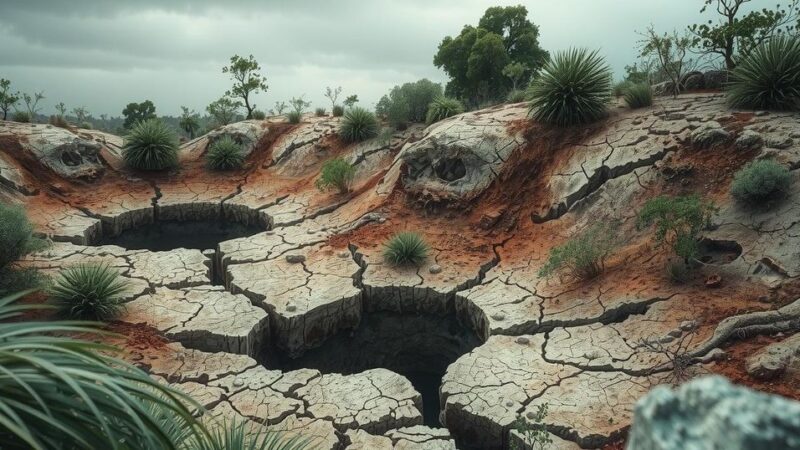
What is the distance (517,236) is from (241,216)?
6.48m

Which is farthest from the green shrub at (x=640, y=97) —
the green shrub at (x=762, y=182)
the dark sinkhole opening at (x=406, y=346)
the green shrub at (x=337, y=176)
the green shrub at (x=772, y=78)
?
the green shrub at (x=337, y=176)

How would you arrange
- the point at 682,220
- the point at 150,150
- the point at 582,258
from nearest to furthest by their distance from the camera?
the point at 682,220 → the point at 582,258 → the point at 150,150

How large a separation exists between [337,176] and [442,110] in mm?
3354

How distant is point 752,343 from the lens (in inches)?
207

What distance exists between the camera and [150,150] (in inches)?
539

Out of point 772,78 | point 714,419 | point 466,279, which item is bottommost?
point 466,279

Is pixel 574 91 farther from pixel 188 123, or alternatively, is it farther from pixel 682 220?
pixel 188 123

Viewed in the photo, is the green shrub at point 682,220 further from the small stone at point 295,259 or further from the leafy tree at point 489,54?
the leafy tree at point 489,54

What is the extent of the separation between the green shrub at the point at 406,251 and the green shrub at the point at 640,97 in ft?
15.8

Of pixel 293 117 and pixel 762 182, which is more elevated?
pixel 293 117

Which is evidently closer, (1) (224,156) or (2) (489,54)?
(1) (224,156)

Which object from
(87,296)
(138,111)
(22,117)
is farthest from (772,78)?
(138,111)

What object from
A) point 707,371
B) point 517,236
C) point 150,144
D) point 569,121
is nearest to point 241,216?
point 150,144

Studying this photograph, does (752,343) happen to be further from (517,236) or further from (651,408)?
(651,408)
